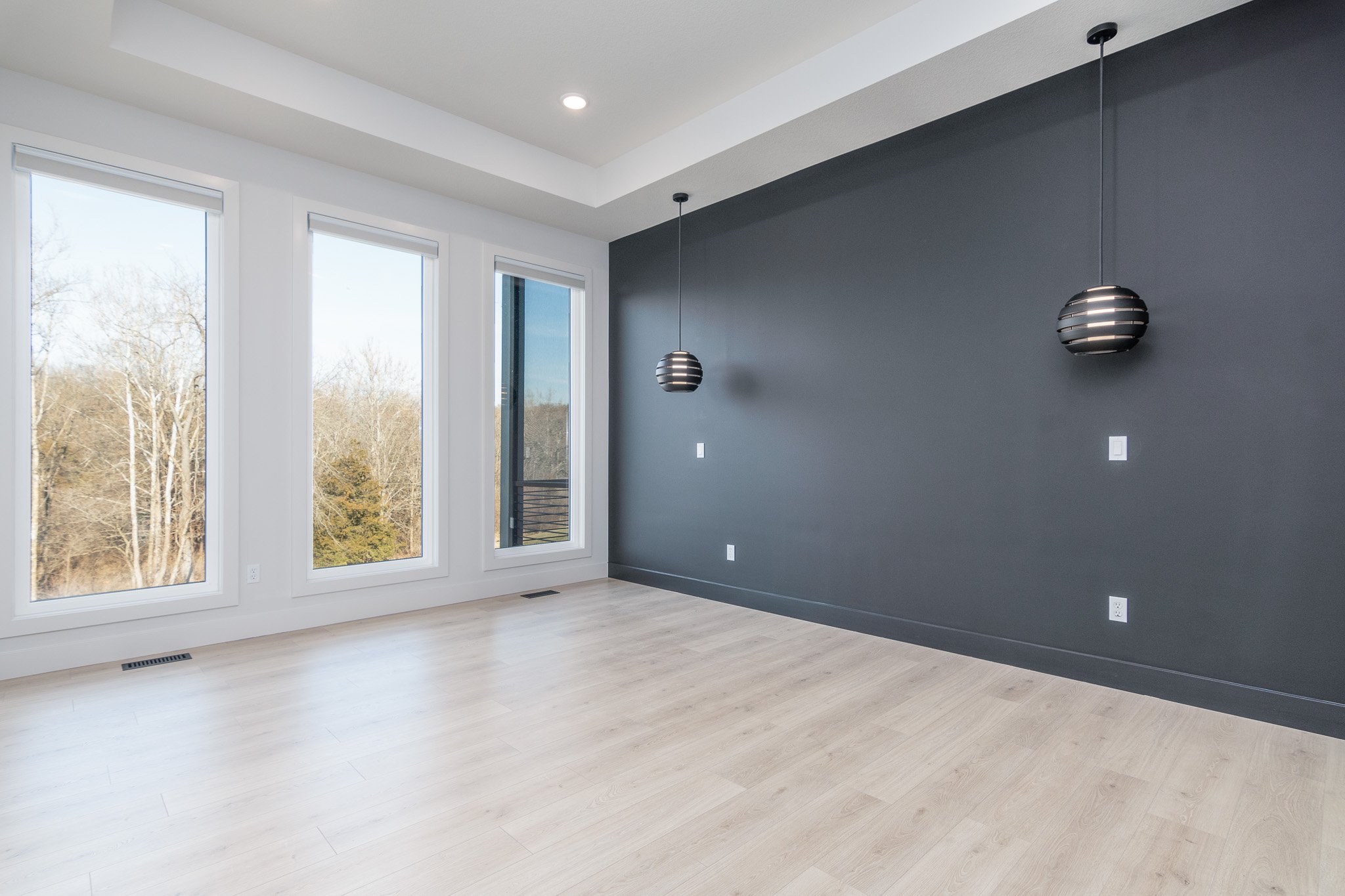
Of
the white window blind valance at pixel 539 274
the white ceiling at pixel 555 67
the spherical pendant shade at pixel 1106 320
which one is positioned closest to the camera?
the spherical pendant shade at pixel 1106 320

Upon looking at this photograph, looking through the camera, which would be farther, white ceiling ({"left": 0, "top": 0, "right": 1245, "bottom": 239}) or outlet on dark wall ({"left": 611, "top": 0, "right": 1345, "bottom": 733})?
white ceiling ({"left": 0, "top": 0, "right": 1245, "bottom": 239})

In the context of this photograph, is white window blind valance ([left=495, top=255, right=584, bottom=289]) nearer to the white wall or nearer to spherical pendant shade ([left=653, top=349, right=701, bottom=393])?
the white wall

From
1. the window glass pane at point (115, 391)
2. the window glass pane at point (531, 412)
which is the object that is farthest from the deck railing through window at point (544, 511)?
the window glass pane at point (115, 391)

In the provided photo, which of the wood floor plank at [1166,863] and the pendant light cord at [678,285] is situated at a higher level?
the pendant light cord at [678,285]

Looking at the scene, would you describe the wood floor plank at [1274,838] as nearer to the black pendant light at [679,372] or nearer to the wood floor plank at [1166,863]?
the wood floor plank at [1166,863]

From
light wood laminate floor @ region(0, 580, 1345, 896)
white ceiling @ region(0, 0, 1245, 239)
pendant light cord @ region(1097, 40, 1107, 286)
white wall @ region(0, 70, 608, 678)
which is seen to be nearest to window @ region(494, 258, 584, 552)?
white wall @ region(0, 70, 608, 678)

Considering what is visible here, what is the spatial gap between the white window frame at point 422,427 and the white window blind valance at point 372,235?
0.02 m

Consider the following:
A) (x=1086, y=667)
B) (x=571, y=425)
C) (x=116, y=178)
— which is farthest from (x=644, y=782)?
(x=116, y=178)

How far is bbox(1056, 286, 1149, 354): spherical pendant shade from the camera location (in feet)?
8.58

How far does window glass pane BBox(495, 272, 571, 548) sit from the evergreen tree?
0.81 meters

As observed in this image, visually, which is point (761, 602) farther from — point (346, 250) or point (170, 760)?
point (346, 250)

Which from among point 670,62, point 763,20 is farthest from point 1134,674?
point 670,62

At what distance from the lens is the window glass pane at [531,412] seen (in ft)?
16.0

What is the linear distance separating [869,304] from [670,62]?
5.56 ft
